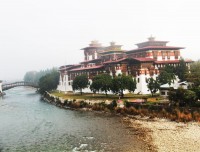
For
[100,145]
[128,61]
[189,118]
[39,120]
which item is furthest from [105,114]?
[128,61]

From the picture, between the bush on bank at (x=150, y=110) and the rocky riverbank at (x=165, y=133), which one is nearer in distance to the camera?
the rocky riverbank at (x=165, y=133)

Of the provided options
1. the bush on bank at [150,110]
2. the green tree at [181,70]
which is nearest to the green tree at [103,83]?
the bush on bank at [150,110]

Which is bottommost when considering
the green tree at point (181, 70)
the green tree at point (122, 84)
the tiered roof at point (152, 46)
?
the green tree at point (122, 84)

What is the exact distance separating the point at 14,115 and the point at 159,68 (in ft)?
147

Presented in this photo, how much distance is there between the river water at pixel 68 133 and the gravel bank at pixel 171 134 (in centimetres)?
259

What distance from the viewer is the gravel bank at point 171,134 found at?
1529 inches

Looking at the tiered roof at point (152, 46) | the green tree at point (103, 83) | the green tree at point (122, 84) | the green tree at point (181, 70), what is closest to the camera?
the green tree at point (122, 84)

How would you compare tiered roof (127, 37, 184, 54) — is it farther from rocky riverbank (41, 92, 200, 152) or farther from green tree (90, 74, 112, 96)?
rocky riverbank (41, 92, 200, 152)

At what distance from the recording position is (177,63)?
93875 millimetres

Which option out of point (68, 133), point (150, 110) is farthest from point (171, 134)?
point (68, 133)

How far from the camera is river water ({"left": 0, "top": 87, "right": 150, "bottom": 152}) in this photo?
41.6 metres

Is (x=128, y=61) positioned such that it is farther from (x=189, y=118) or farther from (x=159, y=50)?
(x=189, y=118)

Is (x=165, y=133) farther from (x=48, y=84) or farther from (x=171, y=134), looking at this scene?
(x=48, y=84)

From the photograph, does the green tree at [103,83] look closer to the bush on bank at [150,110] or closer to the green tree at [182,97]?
the bush on bank at [150,110]
